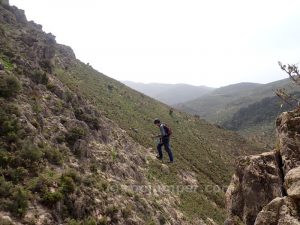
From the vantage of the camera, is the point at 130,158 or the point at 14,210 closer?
the point at 14,210

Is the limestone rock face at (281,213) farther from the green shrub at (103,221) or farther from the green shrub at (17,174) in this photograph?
the green shrub at (17,174)

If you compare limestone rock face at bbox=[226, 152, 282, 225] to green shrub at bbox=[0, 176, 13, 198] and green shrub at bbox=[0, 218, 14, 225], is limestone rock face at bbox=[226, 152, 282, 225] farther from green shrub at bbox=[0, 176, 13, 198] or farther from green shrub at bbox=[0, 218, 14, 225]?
green shrub at bbox=[0, 176, 13, 198]

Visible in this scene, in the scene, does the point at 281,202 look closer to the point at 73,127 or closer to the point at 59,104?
the point at 73,127

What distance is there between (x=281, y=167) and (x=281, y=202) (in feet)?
11.9

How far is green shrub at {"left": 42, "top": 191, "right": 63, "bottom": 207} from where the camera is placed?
17703mm

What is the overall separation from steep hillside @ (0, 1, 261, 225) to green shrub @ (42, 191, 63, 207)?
0.04 metres

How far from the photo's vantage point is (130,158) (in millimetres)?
31891

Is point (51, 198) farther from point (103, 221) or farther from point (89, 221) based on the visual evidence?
point (103, 221)

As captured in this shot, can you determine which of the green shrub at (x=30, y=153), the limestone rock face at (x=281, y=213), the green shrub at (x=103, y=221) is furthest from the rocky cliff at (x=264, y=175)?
the green shrub at (x=30, y=153)

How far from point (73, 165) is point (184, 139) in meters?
32.4

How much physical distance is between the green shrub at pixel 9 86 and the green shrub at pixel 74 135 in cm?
417

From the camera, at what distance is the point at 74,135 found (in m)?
25.0

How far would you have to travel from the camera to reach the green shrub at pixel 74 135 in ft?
80.6

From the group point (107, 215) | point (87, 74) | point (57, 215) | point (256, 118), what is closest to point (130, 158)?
point (107, 215)
